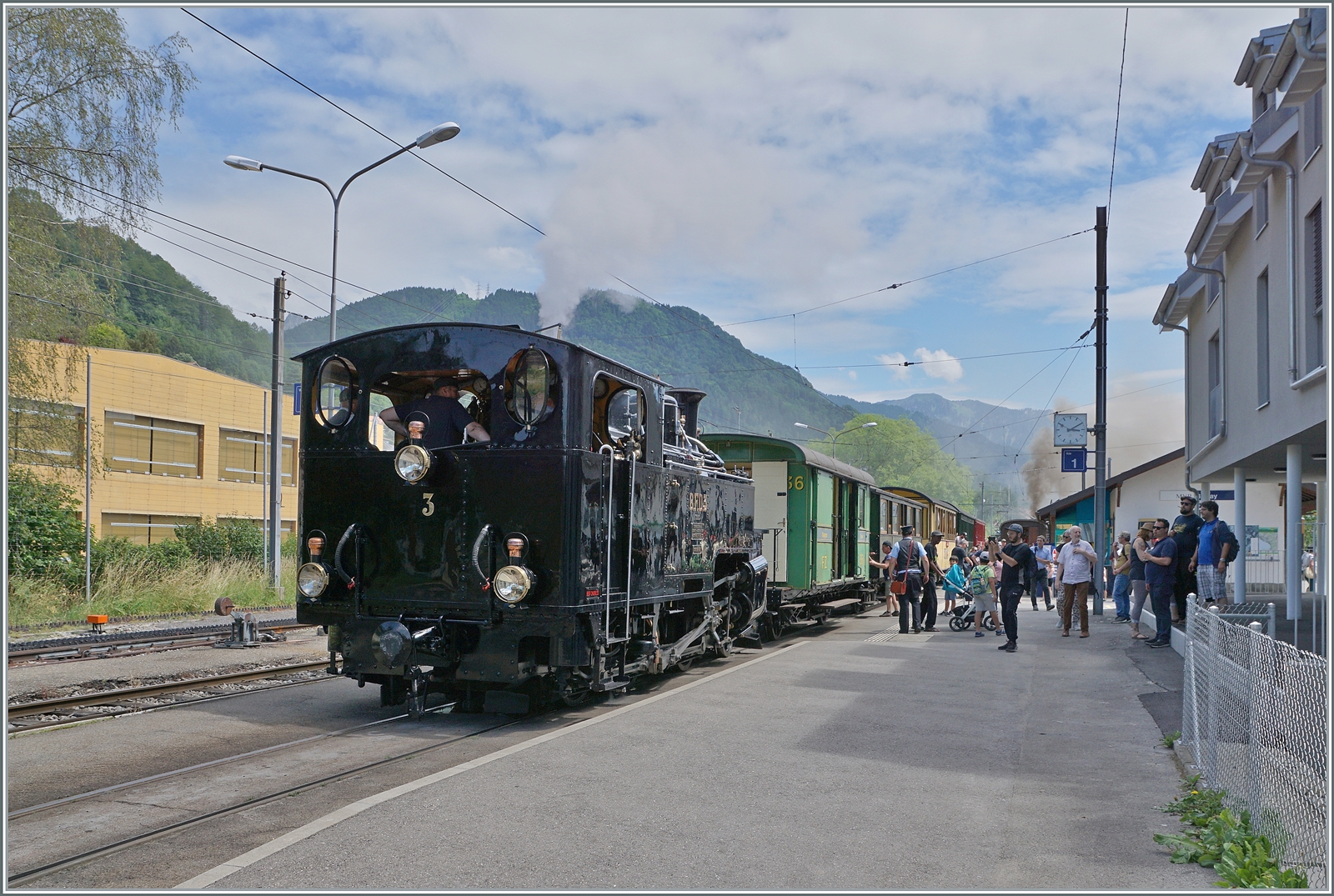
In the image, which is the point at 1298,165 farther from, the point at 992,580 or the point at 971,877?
the point at 971,877

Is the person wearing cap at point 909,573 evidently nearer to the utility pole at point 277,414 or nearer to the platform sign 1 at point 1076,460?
the platform sign 1 at point 1076,460

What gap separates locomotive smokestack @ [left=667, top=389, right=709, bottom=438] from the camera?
466 inches

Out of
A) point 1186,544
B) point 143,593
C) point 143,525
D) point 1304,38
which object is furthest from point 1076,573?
point 143,525

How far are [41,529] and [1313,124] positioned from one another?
66.3 feet

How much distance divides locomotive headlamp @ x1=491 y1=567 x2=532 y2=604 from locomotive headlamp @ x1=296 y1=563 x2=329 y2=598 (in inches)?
60.9

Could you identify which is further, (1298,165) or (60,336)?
(60,336)

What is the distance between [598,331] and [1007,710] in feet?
442

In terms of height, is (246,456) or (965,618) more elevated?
(246,456)

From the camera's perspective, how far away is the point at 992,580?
1723cm

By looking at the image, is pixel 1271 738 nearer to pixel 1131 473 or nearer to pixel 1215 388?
pixel 1215 388

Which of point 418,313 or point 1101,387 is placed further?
point 418,313

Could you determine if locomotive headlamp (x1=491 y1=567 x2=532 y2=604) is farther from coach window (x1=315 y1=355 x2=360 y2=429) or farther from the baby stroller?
the baby stroller

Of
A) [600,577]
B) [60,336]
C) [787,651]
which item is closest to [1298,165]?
[787,651]

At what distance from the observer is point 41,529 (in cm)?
1845
